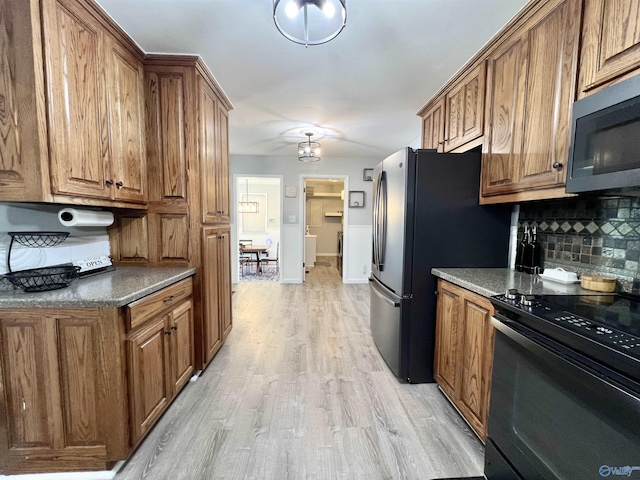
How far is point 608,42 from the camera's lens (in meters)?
1.12

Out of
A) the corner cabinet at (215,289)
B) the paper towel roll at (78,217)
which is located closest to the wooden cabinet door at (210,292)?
the corner cabinet at (215,289)

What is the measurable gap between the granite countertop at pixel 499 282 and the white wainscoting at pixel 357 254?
342cm

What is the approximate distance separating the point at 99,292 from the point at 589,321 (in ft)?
6.62

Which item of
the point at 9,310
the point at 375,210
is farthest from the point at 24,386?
the point at 375,210

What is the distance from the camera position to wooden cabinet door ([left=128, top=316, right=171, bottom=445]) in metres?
1.35

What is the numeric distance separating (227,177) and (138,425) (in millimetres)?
2075

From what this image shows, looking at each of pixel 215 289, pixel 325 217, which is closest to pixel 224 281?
pixel 215 289

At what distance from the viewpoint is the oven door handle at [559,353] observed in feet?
2.38

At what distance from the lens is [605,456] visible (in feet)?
2.53

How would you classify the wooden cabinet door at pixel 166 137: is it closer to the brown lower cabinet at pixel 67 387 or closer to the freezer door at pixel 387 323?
the brown lower cabinet at pixel 67 387

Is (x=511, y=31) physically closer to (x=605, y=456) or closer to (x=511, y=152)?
(x=511, y=152)

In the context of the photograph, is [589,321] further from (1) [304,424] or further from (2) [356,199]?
(2) [356,199]

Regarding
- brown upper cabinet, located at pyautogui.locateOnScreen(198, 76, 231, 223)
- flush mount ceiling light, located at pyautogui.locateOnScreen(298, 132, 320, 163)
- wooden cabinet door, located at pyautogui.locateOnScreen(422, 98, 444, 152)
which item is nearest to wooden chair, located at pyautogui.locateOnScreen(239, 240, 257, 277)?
flush mount ceiling light, located at pyautogui.locateOnScreen(298, 132, 320, 163)

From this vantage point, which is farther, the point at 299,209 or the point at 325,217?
the point at 325,217
